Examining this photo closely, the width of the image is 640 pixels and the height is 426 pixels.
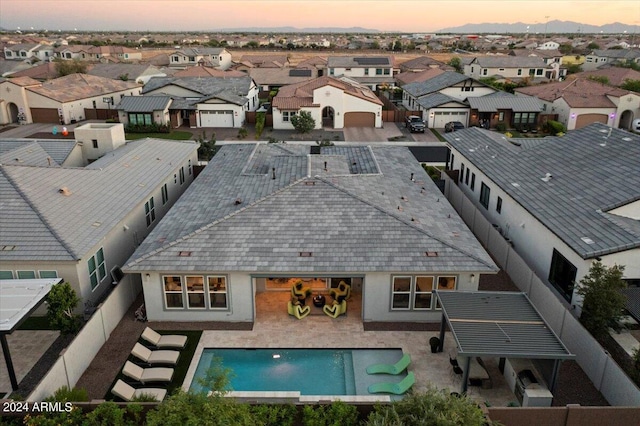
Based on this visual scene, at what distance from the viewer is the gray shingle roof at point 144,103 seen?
54.0 metres

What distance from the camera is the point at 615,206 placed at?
2005 centimetres

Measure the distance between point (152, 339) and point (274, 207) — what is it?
→ 24.8 ft

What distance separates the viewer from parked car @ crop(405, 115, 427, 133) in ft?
178

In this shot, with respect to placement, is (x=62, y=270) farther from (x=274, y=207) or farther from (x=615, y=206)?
(x=615, y=206)

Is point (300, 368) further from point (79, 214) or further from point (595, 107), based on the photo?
point (595, 107)

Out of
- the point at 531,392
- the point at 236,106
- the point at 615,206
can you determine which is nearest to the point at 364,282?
the point at 531,392

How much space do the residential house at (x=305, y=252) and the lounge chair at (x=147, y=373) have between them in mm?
3441

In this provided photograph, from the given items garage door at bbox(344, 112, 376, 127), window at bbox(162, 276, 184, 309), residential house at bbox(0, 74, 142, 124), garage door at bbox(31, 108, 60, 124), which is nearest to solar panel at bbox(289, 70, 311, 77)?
garage door at bbox(344, 112, 376, 127)

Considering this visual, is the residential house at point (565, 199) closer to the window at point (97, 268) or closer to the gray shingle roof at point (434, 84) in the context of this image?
the window at point (97, 268)

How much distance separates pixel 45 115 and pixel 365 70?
47698 mm

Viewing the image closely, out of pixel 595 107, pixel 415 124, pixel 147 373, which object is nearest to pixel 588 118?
pixel 595 107

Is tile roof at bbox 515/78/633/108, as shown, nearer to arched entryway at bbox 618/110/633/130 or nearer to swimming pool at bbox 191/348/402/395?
arched entryway at bbox 618/110/633/130

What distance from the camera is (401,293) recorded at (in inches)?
764

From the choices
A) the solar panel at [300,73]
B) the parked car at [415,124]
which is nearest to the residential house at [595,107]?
the parked car at [415,124]
